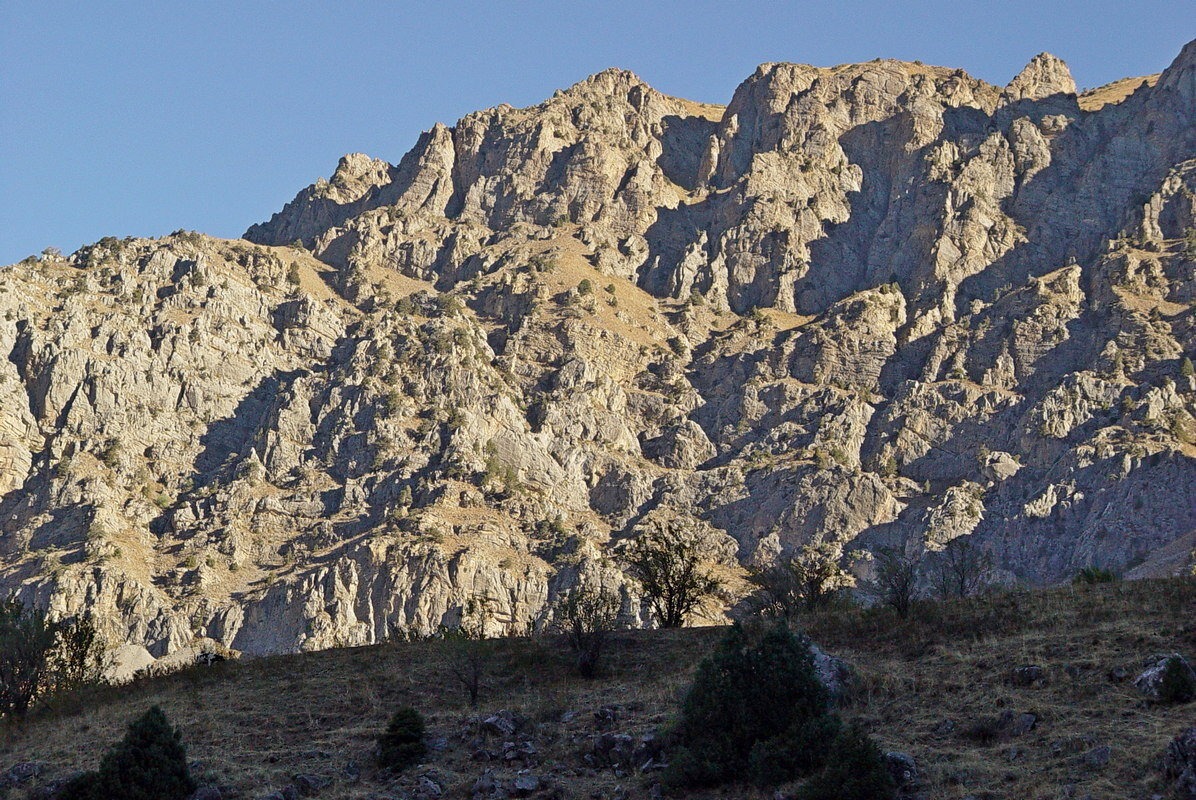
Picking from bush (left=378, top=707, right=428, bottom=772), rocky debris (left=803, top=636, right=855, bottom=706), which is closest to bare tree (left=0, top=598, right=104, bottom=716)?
bush (left=378, top=707, right=428, bottom=772)

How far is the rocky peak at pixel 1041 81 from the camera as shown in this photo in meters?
176

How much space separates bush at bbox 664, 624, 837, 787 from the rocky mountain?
59.6m

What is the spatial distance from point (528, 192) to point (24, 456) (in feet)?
275

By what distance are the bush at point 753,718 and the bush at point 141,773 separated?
41.2 ft

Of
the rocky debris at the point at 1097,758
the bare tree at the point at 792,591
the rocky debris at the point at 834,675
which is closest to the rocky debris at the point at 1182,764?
the rocky debris at the point at 1097,758

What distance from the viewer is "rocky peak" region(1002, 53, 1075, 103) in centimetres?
17625

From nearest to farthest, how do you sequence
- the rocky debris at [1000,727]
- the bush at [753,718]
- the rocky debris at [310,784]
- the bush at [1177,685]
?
the bush at [753,718] < the rocky debris at [1000,727] < the bush at [1177,685] < the rocky debris at [310,784]

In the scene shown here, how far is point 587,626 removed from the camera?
4584 centimetres

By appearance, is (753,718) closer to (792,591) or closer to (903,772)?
(903,772)

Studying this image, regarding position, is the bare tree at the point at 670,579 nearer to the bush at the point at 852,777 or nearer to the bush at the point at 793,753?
the bush at the point at 793,753

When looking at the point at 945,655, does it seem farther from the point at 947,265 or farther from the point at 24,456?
the point at 947,265

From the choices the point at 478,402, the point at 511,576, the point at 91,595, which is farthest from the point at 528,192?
the point at 91,595

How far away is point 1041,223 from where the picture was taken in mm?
149500

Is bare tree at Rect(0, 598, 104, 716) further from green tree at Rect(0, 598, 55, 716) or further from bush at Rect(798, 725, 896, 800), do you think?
bush at Rect(798, 725, 896, 800)
